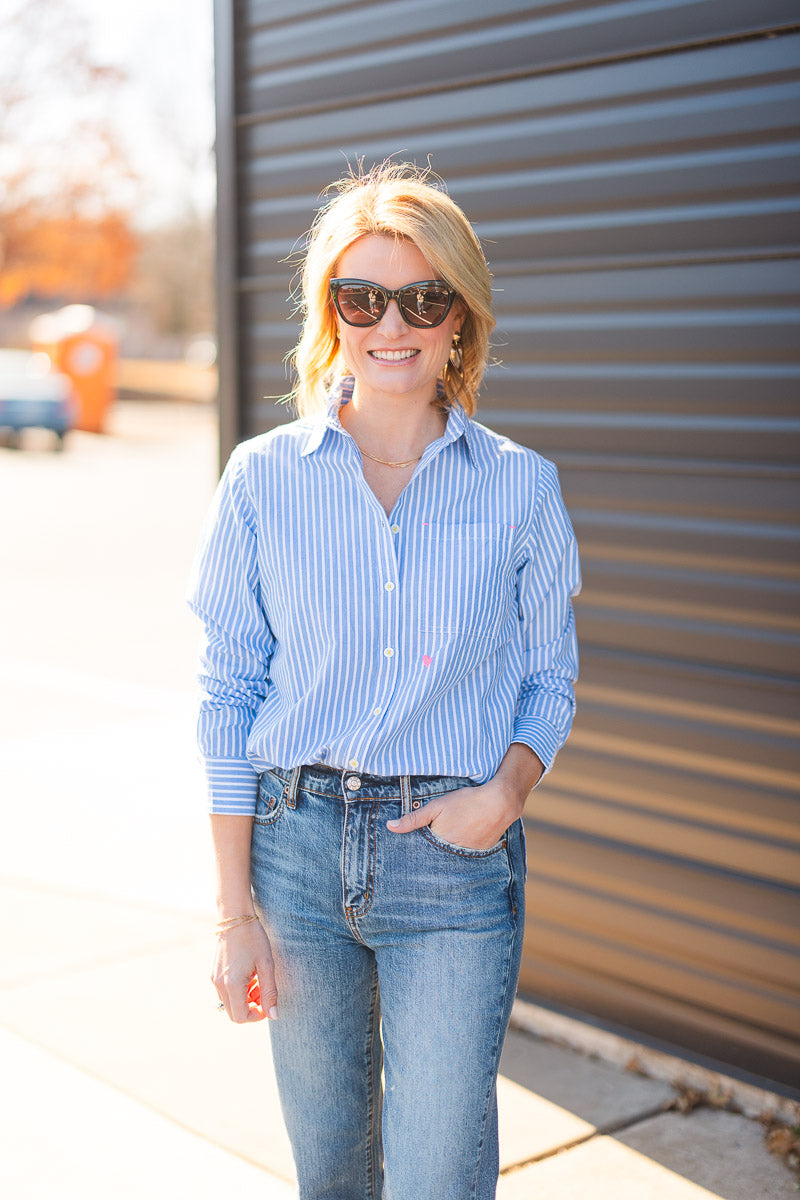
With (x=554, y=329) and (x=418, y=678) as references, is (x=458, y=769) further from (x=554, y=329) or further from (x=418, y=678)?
(x=554, y=329)

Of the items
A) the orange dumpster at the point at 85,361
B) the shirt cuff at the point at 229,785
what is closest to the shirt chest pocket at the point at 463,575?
the shirt cuff at the point at 229,785

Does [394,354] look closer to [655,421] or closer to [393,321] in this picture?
[393,321]

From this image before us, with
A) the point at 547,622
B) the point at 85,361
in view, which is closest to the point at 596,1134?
the point at 547,622

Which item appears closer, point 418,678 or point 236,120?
point 418,678

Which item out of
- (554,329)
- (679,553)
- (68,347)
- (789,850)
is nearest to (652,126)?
(554,329)

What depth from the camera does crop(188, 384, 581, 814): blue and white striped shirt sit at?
2.08 metres

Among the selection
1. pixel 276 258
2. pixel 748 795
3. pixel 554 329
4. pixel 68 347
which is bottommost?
pixel 748 795

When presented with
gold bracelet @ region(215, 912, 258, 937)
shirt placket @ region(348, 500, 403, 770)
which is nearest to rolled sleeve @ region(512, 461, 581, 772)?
shirt placket @ region(348, 500, 403, 770)

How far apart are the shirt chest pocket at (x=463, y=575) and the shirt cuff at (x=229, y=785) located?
0.35m

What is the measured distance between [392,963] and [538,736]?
16.4 inches

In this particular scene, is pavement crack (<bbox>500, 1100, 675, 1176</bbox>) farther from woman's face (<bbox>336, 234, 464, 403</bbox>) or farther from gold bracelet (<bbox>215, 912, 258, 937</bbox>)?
woman's face (<bbox>336, 234, 464, 403</bbox>)

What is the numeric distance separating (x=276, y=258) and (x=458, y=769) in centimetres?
278

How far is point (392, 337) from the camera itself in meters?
2.12

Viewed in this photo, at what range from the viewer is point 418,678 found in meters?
2.07
